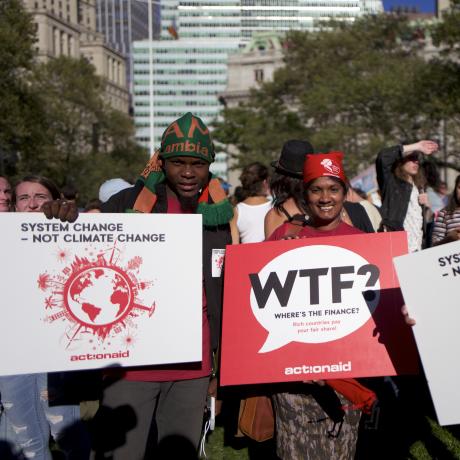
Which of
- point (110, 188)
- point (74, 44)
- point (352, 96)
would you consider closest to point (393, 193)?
point (110, 188)

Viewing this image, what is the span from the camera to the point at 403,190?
5867mm

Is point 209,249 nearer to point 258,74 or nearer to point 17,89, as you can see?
point 17,89

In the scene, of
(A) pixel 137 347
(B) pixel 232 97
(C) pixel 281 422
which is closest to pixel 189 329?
(A) pixel 137 347

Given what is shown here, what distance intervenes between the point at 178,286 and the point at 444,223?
8.47 feet

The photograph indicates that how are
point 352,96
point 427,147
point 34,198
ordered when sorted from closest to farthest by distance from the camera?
point 34,198, point 427,147, point 352,96

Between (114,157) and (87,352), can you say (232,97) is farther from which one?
(87,352)

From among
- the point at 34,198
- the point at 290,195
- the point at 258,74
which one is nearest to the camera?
the point at 34,198

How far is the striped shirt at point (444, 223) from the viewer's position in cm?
489

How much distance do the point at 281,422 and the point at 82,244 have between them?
1.32 metres

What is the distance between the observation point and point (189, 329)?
10.5 ft

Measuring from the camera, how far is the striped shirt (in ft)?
16.0

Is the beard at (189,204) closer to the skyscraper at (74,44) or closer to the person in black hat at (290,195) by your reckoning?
the person in black hat at (290,195)

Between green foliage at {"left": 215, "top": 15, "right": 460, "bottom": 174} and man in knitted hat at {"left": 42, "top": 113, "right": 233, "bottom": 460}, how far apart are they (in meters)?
25.7

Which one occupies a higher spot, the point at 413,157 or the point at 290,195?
the point at 413,157
